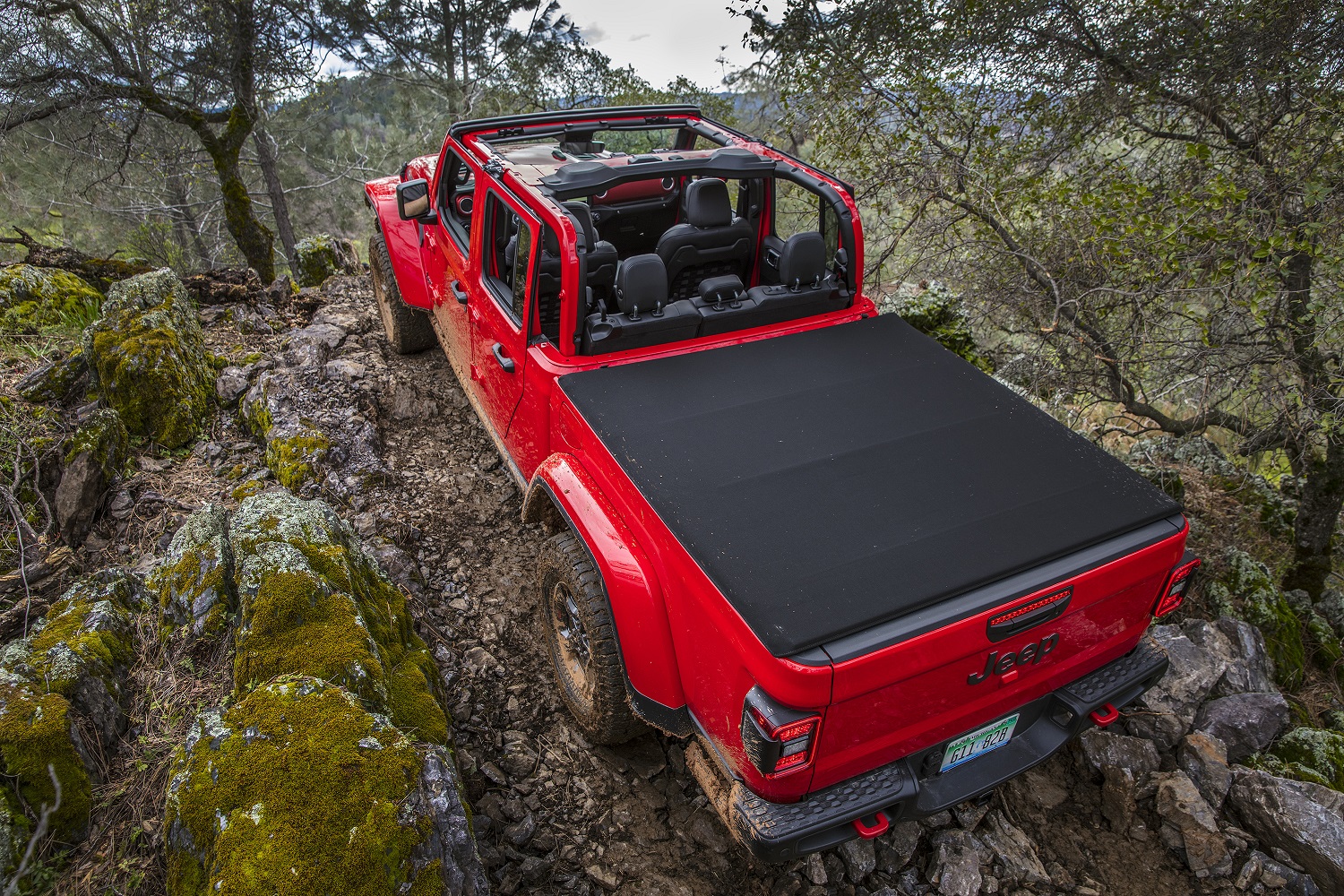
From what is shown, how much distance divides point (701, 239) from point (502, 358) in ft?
4.21

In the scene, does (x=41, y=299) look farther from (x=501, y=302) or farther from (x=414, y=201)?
(x=501, y=302)

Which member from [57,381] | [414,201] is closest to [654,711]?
[414,201]

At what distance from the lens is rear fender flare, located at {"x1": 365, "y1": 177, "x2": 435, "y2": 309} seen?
17.6ft

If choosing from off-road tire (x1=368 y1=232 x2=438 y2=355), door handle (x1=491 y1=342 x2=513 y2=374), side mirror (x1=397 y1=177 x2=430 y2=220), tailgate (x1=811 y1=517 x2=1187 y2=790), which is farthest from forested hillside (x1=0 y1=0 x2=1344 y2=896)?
side mirror (x1=397 y1=177 x2=430 y2=220)

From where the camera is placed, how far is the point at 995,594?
7.68 ft

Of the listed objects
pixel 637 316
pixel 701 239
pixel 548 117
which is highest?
pixel 548 117

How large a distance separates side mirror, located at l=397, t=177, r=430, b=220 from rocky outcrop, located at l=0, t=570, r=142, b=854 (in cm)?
266

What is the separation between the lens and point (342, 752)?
7.48ft

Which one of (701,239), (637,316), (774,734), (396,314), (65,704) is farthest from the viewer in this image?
(396,314)

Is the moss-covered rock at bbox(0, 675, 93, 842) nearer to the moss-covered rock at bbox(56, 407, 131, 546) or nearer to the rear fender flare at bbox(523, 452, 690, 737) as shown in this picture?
the rear fender flare at bbox(523, 452, 690, 737)

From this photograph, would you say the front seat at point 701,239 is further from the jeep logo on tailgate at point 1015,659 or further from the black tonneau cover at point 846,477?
the jeep logo on tailgate at point 1015,659

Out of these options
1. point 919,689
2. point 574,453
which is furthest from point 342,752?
point 919,689

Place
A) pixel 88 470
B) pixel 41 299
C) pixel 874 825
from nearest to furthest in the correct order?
pixel 874 825, pixel 88 470, pixel 41 299

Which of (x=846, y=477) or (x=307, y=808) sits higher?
(x=846, y=477)
